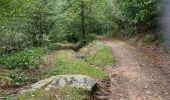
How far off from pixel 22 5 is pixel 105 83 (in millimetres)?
6840

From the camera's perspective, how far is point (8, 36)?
21.3m

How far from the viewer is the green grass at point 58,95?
10609 millimetres

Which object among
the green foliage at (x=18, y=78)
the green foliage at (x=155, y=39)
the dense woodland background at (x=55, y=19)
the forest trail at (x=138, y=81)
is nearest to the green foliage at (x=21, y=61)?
the green foliage at (x=18, y=78)

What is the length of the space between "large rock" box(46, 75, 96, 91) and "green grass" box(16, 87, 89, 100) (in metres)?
0.35

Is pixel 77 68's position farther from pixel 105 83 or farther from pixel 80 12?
pixel 80 12

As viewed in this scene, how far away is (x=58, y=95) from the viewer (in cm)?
1077

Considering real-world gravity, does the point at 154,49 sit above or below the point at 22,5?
below

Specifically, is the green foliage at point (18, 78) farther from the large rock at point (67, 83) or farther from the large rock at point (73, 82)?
the large rock at point (73, 82)

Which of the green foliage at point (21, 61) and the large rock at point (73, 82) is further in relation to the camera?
the green foliage at point (21, 61)

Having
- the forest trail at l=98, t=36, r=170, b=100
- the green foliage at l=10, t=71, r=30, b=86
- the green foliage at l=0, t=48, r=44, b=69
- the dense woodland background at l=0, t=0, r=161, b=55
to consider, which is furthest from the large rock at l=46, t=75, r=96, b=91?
the dense woodland background at l=0, t=0, r=161, b=55

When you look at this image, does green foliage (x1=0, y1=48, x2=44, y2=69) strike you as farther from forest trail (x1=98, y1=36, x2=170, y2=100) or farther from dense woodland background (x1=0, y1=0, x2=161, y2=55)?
forest trail (x1=98, y1=36, x2=170, y2=100)

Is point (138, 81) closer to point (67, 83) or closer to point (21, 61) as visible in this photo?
point (67, 83)

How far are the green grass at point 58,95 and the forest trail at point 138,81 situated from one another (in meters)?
1.60

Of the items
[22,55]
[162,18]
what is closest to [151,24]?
[162,18]
